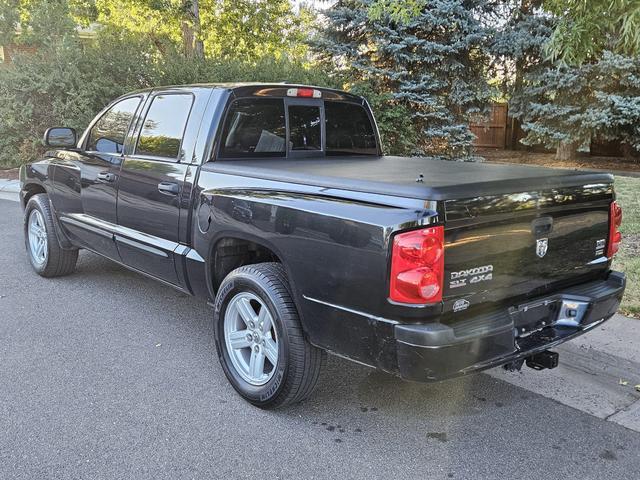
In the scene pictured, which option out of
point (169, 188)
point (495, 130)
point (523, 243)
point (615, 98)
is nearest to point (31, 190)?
point (169, 188)

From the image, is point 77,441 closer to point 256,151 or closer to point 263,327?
point 263,327

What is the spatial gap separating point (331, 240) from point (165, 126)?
2.02m

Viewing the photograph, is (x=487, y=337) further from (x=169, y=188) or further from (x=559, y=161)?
(x=559, y=161)

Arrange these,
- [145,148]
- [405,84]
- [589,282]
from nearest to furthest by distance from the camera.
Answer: [589,282]
[145,148]
[405,84]

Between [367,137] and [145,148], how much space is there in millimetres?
1849

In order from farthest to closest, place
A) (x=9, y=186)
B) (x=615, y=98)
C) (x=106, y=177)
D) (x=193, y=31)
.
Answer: (x=193, y=31) → (x=615, y=98) → (x=9, y=186) → (x=106, y=177)

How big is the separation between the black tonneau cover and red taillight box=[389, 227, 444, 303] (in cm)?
18

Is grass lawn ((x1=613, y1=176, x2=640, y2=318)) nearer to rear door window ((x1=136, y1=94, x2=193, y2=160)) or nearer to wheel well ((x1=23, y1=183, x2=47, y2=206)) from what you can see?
rear door window ((x1=136, y1=94, x2=193, y2=160))

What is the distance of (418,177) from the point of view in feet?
10.00

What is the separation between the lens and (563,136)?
547 inches

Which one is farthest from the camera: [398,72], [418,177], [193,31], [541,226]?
[193,31]

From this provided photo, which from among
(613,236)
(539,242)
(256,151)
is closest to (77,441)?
(256,151)

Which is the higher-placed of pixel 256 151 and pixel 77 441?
pixel 256 151

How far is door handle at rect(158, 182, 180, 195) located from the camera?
382 cm
